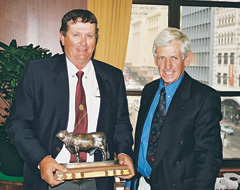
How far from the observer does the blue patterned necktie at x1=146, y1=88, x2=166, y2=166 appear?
1.96m

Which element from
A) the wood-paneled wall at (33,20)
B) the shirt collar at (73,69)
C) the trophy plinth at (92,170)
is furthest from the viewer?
the wood-paneled wall at (33,20)

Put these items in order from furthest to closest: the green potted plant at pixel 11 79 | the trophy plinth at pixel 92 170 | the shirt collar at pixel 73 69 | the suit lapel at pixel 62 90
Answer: the green potted plant at pixel 11 79 < the shirt collar at pixel 73 69 < the suit lapel at pixel 62 90 < the trophy plinth at pixel 92 170

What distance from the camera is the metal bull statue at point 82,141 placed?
5.84ft

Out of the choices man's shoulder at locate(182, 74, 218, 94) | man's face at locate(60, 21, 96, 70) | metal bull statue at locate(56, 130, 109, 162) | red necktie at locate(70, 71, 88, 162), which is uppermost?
man's face at locate(60, 21, 96, 70)

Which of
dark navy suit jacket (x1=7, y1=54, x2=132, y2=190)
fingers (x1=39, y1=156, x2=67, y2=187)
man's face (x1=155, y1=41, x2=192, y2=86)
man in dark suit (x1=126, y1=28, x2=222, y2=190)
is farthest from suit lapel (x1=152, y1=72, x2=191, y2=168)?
fingers (x1=39, y1=156, x2=67, y2=187)

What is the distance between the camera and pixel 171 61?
198 cm

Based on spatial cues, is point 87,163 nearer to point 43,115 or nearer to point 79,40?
point 43,115

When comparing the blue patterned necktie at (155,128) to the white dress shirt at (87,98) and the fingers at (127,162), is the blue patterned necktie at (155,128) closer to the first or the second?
the fingers at (127,162)

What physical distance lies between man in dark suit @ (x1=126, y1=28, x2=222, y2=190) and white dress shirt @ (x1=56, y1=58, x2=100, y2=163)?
1.14 feet

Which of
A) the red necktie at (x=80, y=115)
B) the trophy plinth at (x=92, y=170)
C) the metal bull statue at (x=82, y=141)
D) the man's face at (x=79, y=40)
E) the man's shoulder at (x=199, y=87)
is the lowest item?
the trophy plinth at (x=92, y=170)

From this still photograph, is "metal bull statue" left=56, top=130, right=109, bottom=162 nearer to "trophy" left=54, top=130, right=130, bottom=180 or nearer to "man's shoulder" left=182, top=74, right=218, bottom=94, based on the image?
"trophy" left=54, top=130, right=130, bottom=180

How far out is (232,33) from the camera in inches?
182

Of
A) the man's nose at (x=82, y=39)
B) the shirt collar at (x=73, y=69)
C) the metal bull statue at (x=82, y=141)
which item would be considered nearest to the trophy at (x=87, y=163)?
the metal bull statue at (x=82, y=141)

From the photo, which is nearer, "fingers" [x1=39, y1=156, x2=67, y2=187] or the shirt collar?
"fingers" [x1=39, y1=156, x2=67, y2=187]
